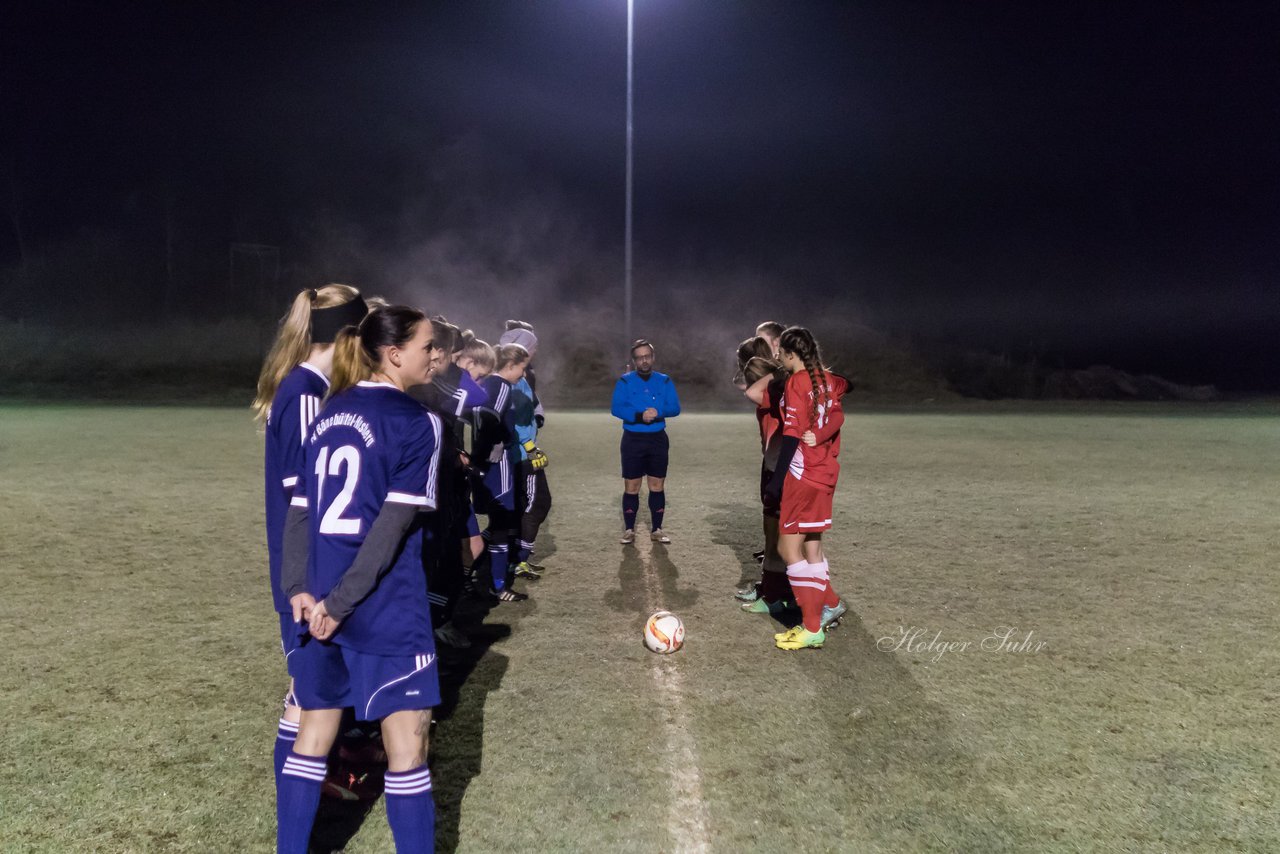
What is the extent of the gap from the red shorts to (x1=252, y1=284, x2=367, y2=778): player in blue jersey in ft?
9.28

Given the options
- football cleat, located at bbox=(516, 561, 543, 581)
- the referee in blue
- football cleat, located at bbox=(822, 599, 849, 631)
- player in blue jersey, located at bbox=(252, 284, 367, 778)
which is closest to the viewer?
player in blue jersey, located at bbox=(252, 284, 367, 778)

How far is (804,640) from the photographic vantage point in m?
4.97

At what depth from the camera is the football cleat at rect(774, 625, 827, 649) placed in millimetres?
4969

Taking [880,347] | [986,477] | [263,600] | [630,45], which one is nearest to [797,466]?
[263,600]

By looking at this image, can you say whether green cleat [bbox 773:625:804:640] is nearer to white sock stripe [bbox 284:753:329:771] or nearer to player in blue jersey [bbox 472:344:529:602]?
player in blue jersey [bbox 472:344:529:602]

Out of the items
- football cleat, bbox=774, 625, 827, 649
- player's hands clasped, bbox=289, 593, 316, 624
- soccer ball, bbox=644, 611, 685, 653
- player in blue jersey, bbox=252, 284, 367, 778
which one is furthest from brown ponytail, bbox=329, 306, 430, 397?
football cleat, bbox=774, 625, 827, 649

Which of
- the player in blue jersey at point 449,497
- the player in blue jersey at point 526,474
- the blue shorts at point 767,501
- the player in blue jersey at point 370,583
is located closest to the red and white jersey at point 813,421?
the blue shorts at point 767,501

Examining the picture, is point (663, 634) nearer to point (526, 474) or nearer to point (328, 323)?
point (526, 474)

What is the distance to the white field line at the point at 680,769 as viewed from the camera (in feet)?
9.88

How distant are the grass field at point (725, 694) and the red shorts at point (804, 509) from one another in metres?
0.86

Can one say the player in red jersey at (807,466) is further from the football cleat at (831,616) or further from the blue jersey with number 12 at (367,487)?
the blue jersey with number 12 at (367,487)

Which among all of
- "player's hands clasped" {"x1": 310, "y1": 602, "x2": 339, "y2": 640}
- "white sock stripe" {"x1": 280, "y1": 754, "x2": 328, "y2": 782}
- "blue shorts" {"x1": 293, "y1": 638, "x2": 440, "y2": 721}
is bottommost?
"white sock stripe" {"x1": 280, "y1": 754, "x2": 328, "y2": 782}

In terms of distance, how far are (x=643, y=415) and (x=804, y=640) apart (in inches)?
115

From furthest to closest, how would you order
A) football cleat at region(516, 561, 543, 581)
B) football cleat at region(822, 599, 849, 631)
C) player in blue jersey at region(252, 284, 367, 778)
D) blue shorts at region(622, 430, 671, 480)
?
blue shorts at region(622, 430, 671, 480) → football cleat at region(516, 561, 543, 581) → football cleat at region(822, 599, 849, 631) → player in blue jersey at region(252, 284, 367, 778)
